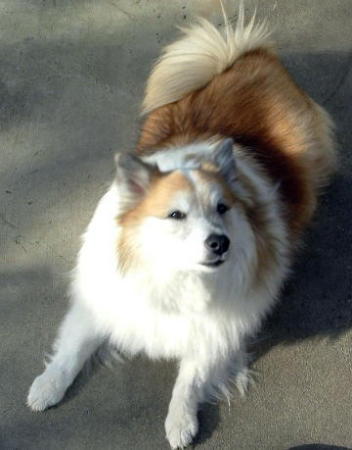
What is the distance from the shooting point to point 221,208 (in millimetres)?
2125

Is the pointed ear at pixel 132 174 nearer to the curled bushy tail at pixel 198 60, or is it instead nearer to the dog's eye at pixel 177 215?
the dog's eye at pixel 177 215

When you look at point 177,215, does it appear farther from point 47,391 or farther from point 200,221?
point 47,391

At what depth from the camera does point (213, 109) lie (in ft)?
8.86

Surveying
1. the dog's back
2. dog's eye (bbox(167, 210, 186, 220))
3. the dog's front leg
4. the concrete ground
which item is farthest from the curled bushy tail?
the dog's front leg

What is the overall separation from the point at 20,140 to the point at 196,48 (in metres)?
1.10

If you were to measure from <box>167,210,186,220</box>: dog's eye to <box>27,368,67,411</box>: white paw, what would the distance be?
1.06 meters

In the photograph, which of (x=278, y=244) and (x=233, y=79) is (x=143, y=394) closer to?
(x=278, y=244)

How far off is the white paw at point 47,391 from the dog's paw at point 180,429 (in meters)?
0.51

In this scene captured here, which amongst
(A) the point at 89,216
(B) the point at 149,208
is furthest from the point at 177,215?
(A) the point at 89,216

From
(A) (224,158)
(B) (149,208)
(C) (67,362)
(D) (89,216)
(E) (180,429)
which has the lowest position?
(E) (180,429)

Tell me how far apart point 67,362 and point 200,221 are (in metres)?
1.08

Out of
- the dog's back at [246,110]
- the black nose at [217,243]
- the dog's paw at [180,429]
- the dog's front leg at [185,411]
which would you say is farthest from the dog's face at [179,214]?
the dog's paw at [180,429]

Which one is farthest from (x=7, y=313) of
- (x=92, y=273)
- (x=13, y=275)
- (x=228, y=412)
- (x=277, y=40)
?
(x=277, y=40)

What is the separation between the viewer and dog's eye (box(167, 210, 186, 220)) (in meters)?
2.08
